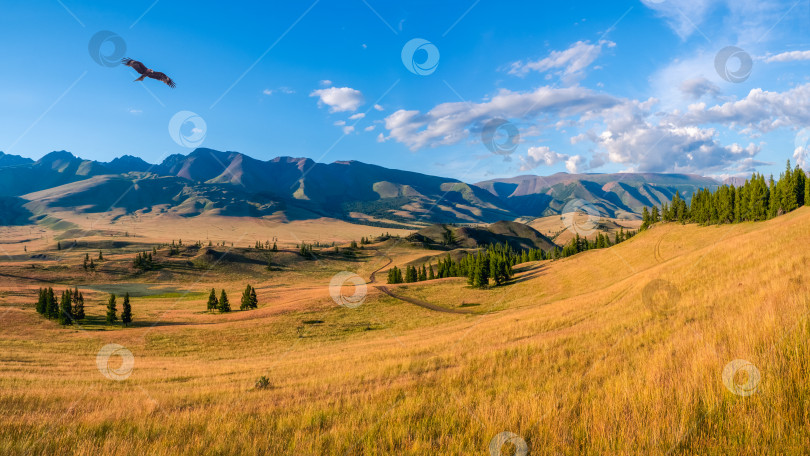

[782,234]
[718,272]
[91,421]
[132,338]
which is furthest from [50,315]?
[782,234]

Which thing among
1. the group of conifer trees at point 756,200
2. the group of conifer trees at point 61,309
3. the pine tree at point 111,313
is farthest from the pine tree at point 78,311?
the group of conifer trees at point 756,200

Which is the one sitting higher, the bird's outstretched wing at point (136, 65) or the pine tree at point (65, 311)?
the bird's outstretched wing at point (136, 65)

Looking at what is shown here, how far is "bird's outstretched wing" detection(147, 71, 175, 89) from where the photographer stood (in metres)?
12.9

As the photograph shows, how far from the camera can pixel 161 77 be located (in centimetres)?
1308

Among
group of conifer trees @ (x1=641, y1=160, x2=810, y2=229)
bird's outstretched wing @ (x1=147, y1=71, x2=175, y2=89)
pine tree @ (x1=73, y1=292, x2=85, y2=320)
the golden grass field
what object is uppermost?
group of conifer trees @ (x1=641, y1=160, x2=810, y2=229)

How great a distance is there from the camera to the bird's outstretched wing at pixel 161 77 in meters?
12.9

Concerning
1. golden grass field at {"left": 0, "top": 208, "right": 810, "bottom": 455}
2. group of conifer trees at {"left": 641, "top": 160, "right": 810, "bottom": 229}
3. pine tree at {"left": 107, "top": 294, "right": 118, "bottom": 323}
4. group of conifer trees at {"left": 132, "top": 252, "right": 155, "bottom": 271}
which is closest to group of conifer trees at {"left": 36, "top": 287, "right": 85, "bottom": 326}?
pine tree at {"left": 107, "top": 294, "right": 118, "bottom": 323}

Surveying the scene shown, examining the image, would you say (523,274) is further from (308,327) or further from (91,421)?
(91,421)

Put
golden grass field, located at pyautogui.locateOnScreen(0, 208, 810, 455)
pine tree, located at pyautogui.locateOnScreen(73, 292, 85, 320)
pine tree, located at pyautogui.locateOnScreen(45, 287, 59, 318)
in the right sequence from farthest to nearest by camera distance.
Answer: pine tree, located at pyautogui.locateOnScreen(73, 292, 85, 320), pine tree, located at pyautogui.locateOnScreen(45, 287, 59, 318), golden grass field, located at pyautogui.locateOnScreen(0, 208, 810, 455)

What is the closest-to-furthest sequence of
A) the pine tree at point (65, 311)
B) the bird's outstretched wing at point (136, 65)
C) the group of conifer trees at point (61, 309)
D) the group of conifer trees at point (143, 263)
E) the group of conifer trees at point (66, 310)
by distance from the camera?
the bird's outstretched wing at point (136, 65), the pine tree at point (65, 311), the group of conifer trees at point (61, 309), the group of conifer trees at point (66, 310), the group of conifer trees at point (143, 263)

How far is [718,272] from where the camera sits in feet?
56.9

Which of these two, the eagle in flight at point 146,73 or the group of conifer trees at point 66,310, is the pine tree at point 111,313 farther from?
the eagle in flight at point 146,73

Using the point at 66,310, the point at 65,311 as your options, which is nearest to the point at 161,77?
the point at 65,311

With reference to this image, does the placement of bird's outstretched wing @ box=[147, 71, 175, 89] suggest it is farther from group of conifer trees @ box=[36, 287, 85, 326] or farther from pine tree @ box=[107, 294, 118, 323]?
group of conifer trees @ box=[36, 287, 85, 326]
